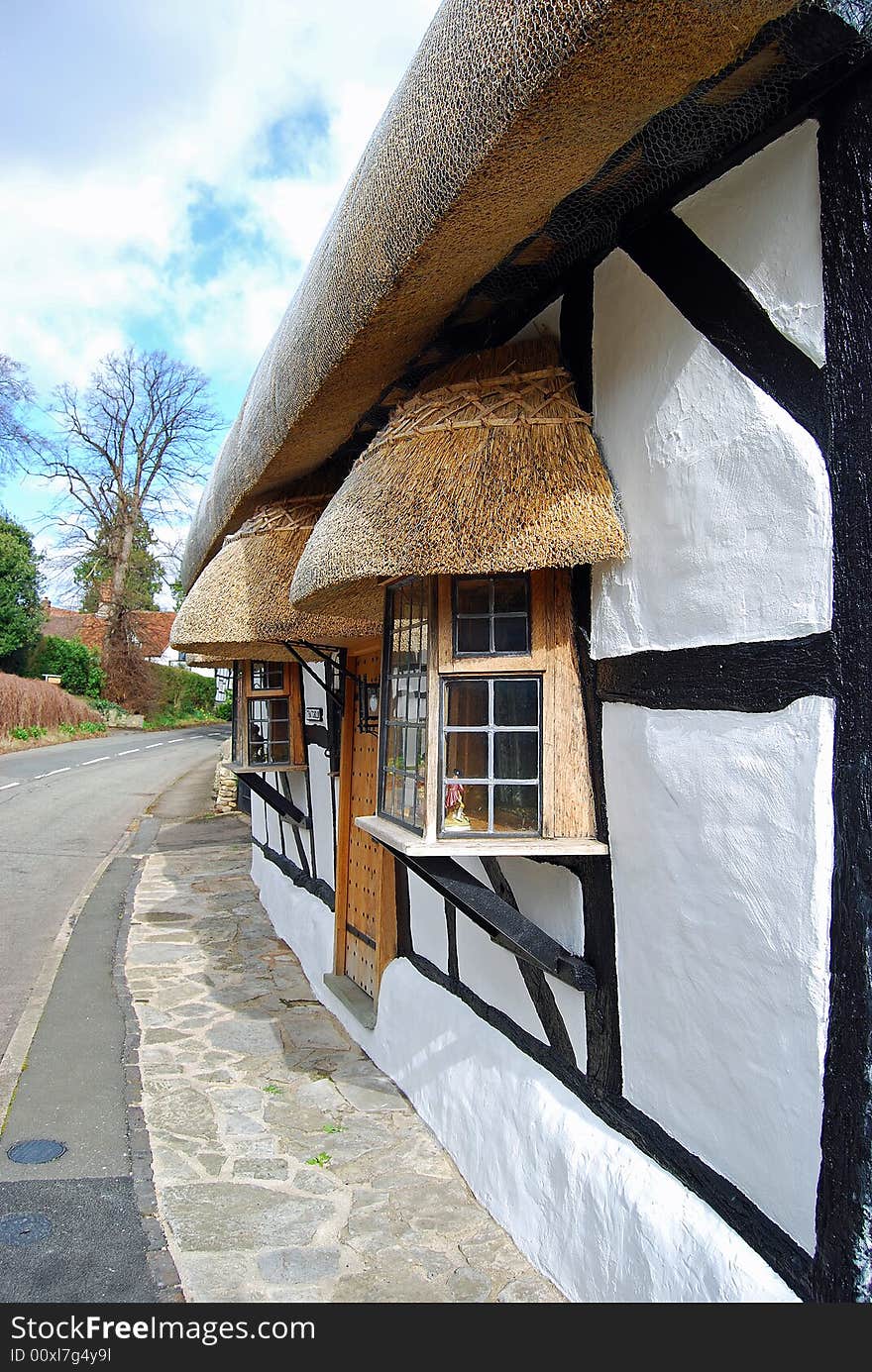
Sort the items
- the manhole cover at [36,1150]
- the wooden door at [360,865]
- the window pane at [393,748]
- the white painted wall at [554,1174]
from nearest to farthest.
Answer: the white painted wall at [554,1174] → the window pane at [393,748] → the manhole cover at [36,1150] → the wooden door at [360,865]

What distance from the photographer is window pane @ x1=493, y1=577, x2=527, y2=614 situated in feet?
9.61

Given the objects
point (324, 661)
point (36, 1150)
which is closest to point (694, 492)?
point (324, 661)

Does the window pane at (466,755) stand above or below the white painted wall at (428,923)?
above

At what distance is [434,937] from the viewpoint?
13.9ft

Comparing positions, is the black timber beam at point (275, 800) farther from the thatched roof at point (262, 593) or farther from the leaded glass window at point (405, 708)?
the leaded glass window at point (405, 708)

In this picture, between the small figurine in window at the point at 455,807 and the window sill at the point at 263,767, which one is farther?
the window sill at the point at 263,767

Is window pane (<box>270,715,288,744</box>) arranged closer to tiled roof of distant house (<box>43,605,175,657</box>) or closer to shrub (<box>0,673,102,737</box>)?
shrub (<box>0,673,102,737</box>)

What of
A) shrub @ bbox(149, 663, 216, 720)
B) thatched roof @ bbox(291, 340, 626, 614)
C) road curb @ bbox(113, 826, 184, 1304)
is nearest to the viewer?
thatched roof @ bbox(291, 340, 626, 614)

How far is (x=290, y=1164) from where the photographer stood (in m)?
3.82

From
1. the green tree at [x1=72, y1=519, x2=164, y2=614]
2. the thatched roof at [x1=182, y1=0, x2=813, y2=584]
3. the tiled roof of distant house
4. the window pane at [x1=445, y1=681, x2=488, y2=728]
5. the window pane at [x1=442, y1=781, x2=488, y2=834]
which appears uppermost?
the green tree at [x1=72, y1=519, x2=164, y2=614]

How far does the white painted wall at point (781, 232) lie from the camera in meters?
1.96

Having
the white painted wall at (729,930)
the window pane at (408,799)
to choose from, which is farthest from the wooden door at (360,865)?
the white painted wall at (729,930)

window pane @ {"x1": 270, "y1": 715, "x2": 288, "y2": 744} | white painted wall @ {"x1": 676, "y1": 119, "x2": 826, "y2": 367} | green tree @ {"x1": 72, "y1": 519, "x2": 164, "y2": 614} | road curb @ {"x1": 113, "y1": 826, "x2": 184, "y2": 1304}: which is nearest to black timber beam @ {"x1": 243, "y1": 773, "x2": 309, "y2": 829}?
window pane @ {"x1": 270, "y1": 715, "x2": 288, "y2": 744}

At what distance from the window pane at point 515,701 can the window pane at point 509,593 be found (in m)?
0.22
